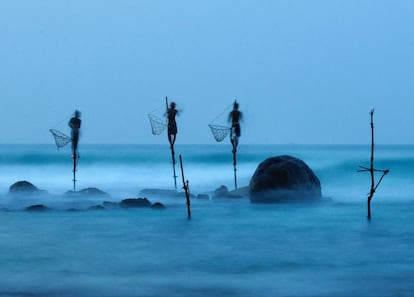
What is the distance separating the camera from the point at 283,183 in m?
29.5

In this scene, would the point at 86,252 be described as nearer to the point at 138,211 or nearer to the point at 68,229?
the point at 68,229

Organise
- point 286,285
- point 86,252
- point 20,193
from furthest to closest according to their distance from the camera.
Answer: point 20,193, point 86,252, point 286,285

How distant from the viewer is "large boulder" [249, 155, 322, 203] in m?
29.5

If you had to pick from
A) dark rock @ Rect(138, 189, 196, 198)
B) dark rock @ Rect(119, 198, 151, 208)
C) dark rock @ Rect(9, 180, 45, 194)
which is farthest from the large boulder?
dark rock @ Rect(9, 180, 45, 194)

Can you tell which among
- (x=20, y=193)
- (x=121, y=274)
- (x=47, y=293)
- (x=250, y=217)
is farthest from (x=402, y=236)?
(x=20, y=193)

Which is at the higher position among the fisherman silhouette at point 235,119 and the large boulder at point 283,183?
the fisherman silhouette at point 235,119

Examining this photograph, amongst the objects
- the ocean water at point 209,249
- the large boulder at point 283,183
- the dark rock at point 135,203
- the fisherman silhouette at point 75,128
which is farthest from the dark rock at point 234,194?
the fisherman silhouette at point 75,128

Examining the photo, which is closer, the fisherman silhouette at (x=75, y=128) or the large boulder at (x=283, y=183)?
the large boulder at (x=283, y=183)

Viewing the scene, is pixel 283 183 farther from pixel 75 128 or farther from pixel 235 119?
pixel 75 128

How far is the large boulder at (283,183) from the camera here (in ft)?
96.9

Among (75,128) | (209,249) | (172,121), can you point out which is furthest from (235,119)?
(209,249)

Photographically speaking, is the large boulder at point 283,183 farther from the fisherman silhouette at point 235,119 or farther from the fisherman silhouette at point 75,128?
the fisherman silhouette at point 75,128

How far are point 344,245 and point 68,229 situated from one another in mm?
8100

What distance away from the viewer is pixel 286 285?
47.9 ft
